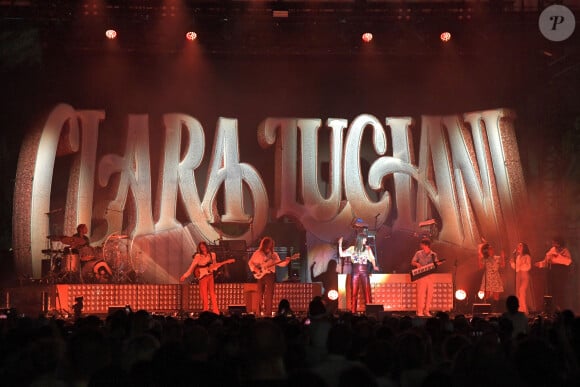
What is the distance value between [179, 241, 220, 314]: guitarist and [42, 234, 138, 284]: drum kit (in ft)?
8.11

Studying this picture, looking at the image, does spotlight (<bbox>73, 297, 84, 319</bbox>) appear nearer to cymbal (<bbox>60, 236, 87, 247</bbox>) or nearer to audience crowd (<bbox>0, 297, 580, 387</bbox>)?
cymbal (<bbox>60, 236, 87, 247</bbox>)

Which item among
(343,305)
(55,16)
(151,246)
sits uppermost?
(55,16)

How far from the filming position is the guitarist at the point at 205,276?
19.8 metres

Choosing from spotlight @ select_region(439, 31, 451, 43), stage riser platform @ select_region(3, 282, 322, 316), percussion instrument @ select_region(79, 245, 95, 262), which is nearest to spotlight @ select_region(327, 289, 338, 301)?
stage riser platform @ select_region(3, 282, 322, 316)

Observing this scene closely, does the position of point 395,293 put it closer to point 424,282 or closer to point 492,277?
point 424,282

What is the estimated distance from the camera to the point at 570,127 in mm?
22844

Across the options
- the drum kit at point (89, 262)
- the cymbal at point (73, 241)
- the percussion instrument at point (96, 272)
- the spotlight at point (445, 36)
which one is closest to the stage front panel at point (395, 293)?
the drum kit at point (89, 262)

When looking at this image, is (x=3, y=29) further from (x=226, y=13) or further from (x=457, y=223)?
(x=457, y=223)

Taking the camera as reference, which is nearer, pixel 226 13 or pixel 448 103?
pixel 226 13

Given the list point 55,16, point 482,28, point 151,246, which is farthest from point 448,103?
point 55,16

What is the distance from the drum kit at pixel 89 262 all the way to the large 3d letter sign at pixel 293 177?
57.4 inches

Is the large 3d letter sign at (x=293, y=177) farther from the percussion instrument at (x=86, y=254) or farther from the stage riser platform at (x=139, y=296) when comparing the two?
the stage riser platform at (x=139, y=296)

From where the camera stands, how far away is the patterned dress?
20781mm

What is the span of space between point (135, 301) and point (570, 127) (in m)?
11.2
